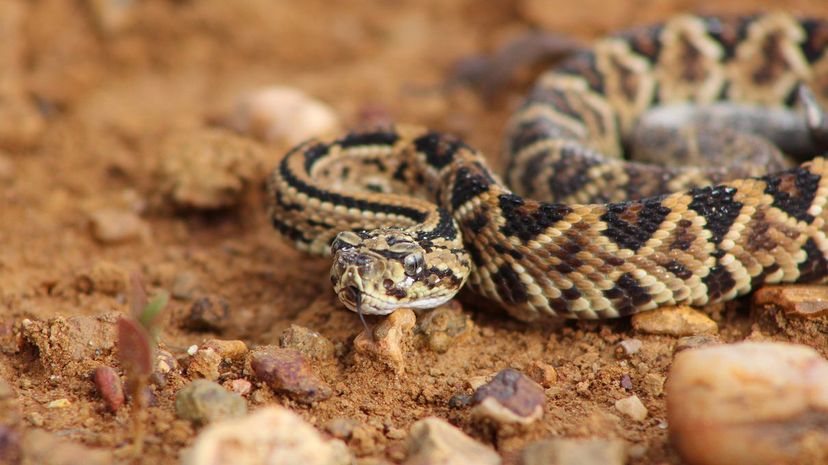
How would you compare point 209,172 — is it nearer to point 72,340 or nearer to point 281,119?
point 281,119

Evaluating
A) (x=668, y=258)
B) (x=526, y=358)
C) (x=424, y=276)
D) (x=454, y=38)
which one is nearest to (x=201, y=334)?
(x=424, y=276)

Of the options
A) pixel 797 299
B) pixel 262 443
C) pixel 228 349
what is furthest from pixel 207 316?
pixel 797 299

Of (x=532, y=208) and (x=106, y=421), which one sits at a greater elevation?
(x=532, y=208)

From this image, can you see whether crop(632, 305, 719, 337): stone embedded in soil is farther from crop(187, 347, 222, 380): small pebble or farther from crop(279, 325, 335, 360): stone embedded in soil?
crop(187, 347, 222, 380): small pebble

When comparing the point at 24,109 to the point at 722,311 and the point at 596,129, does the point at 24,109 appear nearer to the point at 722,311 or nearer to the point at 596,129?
the point at 596,129

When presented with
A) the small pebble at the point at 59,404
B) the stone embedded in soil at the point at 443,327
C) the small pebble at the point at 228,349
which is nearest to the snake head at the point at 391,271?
the stone embedded in soil at the point at 443,327

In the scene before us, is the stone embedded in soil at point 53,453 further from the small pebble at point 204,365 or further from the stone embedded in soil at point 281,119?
the stone embedded in soil at point 281,119
